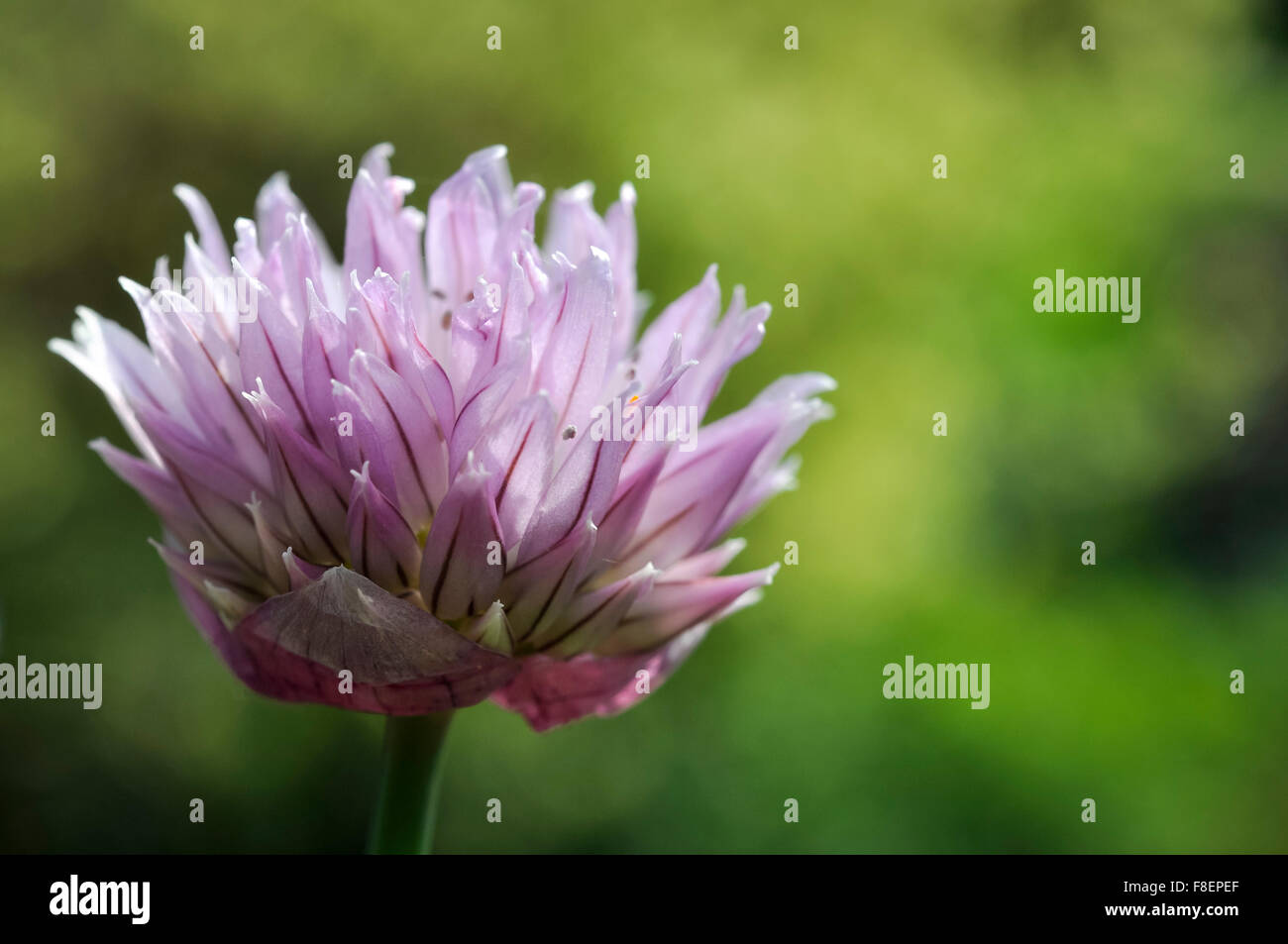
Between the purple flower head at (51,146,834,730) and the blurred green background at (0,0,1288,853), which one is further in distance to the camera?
the blurred green background at (0,0,1288,853)

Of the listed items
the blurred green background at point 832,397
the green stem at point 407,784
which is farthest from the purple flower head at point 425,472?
the blurred green background at point 832,397

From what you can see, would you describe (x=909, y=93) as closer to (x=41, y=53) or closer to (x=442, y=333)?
(x=41, y=53)

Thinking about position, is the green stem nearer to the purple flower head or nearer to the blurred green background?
the purple flower head

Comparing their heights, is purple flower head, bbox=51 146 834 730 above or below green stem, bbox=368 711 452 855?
above

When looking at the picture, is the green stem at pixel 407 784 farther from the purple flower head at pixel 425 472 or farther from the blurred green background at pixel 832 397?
the blurred green background at pixel 832 397

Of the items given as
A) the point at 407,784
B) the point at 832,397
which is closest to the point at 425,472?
the point at 407,784

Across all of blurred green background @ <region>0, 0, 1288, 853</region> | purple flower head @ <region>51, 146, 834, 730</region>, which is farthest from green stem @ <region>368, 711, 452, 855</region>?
blurred green background @ <region>0, 0, 1288, 853</region>
